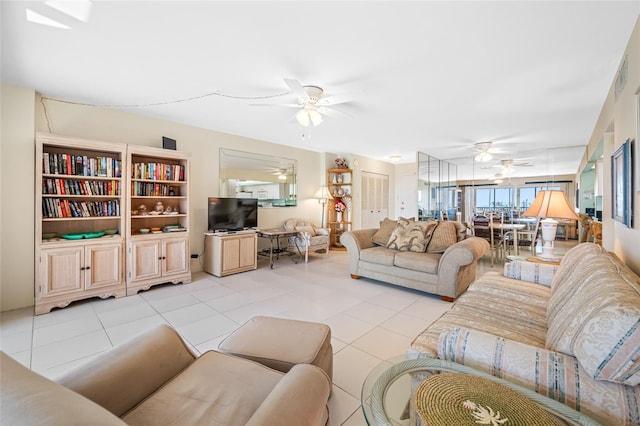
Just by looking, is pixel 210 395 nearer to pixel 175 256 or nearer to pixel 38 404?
pixel 38 404

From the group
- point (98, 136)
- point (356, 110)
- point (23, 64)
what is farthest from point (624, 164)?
point (98, 136)

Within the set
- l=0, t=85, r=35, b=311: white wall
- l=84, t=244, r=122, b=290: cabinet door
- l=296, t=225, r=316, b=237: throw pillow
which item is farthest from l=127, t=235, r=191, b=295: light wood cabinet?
l=296, t=225, r=316, b=237: throw pillow

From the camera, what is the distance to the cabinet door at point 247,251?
14.7ft

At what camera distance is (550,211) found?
2969mm

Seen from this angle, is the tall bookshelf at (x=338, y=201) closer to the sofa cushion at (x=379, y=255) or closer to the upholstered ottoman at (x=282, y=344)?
the sofa cushion at (x=379, y=255)

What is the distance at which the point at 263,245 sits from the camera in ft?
18.0

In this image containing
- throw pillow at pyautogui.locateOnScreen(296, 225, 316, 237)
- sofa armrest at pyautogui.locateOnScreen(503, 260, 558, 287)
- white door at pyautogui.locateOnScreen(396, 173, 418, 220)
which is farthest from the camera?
white door at pyautogui.locateOnScreen(396, 173, 418, 220)

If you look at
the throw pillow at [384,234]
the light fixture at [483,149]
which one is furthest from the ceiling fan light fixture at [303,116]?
the light fixture at [483,149]

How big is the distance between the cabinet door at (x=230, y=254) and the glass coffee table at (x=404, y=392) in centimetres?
338

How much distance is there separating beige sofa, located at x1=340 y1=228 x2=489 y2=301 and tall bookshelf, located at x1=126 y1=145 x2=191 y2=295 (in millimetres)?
2448

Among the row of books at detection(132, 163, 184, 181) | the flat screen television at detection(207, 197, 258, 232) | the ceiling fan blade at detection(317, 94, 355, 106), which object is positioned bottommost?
the flat screen television at detection(207, 197, 258, 232)

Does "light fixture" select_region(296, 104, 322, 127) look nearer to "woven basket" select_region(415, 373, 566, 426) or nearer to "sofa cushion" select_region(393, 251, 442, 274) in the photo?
"sofa cushion" select_region(393, 251, 442, 274)

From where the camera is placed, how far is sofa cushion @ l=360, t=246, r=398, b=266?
3.75 meters

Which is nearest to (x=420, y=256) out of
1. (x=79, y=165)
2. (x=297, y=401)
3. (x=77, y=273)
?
(x=297, y=401)
